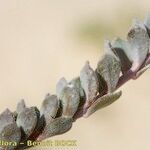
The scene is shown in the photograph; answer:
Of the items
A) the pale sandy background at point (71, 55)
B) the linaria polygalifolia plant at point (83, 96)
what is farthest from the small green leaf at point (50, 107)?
the pale sandy background at point (71, 55)

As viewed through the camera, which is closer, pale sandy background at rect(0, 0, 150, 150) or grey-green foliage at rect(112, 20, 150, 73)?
grey-green foliage at rect(112, 20, 150, 73)

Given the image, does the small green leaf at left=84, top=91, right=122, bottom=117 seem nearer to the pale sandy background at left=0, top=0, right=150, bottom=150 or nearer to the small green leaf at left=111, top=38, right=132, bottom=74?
the small green leaf at left=111, top=38, right=132, bottom=74

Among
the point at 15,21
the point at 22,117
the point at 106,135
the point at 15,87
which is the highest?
the point at 15,21

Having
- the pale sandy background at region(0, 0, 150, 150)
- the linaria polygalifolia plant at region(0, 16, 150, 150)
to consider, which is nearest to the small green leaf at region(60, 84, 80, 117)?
the linaria polygalifolia plant at region(0, 16, 150, 150)

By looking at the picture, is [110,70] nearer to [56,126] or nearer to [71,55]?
[56,126]

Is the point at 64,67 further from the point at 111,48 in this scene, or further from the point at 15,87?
the point at 111,48

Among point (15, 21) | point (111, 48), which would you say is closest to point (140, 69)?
point (111, 48)
